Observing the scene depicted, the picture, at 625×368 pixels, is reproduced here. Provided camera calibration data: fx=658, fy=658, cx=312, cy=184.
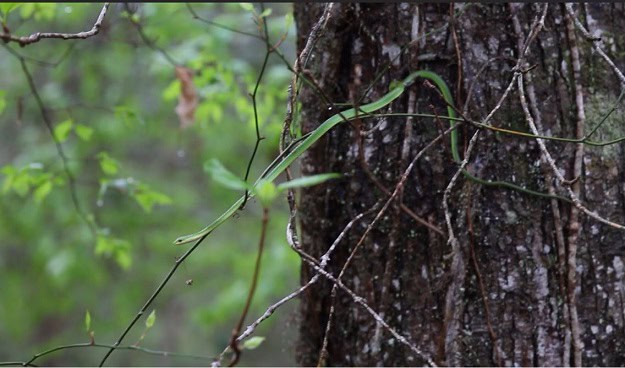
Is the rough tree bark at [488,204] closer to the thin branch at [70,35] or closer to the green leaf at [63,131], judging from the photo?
the thin branch at [70,35]

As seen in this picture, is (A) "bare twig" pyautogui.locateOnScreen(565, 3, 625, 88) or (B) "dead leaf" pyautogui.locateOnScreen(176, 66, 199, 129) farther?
(B) "dead leaf" pyautogui.locateOnScreen(176, 66, 199, 129)

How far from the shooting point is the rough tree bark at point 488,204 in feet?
4.78

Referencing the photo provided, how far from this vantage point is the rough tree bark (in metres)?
1.46

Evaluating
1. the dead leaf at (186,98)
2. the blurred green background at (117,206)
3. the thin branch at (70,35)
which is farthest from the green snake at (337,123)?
the blurred green background at (117,206)

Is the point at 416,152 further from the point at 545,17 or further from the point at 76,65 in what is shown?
the point at 76,65

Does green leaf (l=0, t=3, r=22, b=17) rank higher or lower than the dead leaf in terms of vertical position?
lower

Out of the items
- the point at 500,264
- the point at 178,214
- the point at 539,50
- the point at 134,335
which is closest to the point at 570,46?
the point at 539,50

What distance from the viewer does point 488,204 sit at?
1.48m

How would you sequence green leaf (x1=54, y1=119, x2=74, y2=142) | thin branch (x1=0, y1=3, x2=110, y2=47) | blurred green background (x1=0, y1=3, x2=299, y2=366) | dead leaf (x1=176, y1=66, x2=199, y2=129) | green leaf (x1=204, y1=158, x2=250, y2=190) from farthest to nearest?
blurred green background (x1=0, y1=3, x2=299, y2=366) < dead leaf (x1=176, y1=66, x2=199, y2=129) < green leaf (x1=54, y1=119, x2=74, y2=142) < thin branch (x1=0, y1=3, x2=110, y2=47) < green leaf (x1=204, y1=158, x2=250, y2=190)

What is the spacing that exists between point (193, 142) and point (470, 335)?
5.40 meters

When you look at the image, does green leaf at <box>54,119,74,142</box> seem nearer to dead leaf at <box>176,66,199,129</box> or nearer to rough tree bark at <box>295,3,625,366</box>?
dead leaf at <box>176,66,199,129</box>

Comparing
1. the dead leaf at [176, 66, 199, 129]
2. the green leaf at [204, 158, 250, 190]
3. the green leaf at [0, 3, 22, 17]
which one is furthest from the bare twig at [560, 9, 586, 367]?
the dead leaf at [176, 66, 199, 129]

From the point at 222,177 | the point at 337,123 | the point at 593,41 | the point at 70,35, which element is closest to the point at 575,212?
the point at 593,41

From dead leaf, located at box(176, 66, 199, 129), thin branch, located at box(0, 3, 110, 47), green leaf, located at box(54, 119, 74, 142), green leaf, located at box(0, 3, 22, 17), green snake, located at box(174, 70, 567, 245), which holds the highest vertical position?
dead leaf, located at box(176, 66, 199, 129)
